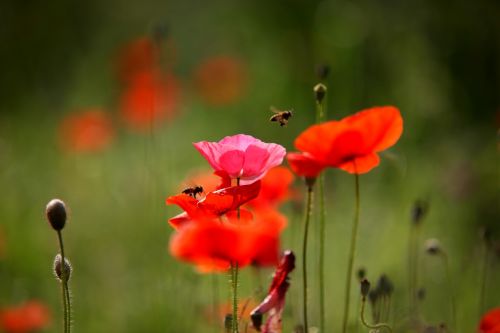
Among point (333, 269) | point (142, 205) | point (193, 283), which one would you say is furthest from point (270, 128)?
point (193, 283)

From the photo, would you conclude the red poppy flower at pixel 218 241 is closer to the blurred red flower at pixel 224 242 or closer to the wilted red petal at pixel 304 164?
the blurred red flower at pixel 224 242

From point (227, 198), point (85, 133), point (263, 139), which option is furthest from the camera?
point (85, 133)

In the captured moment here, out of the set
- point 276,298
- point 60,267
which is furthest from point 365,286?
point 60,267

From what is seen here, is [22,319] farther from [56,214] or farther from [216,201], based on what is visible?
[216,201]

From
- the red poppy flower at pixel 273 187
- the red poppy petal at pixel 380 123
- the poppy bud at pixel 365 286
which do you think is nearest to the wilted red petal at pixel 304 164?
the red poppy petal at pixel 380 123

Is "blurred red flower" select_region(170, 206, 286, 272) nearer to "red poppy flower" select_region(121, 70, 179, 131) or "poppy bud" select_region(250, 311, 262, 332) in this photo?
"poppy bud" select_region(250, 311, 262, 332)
